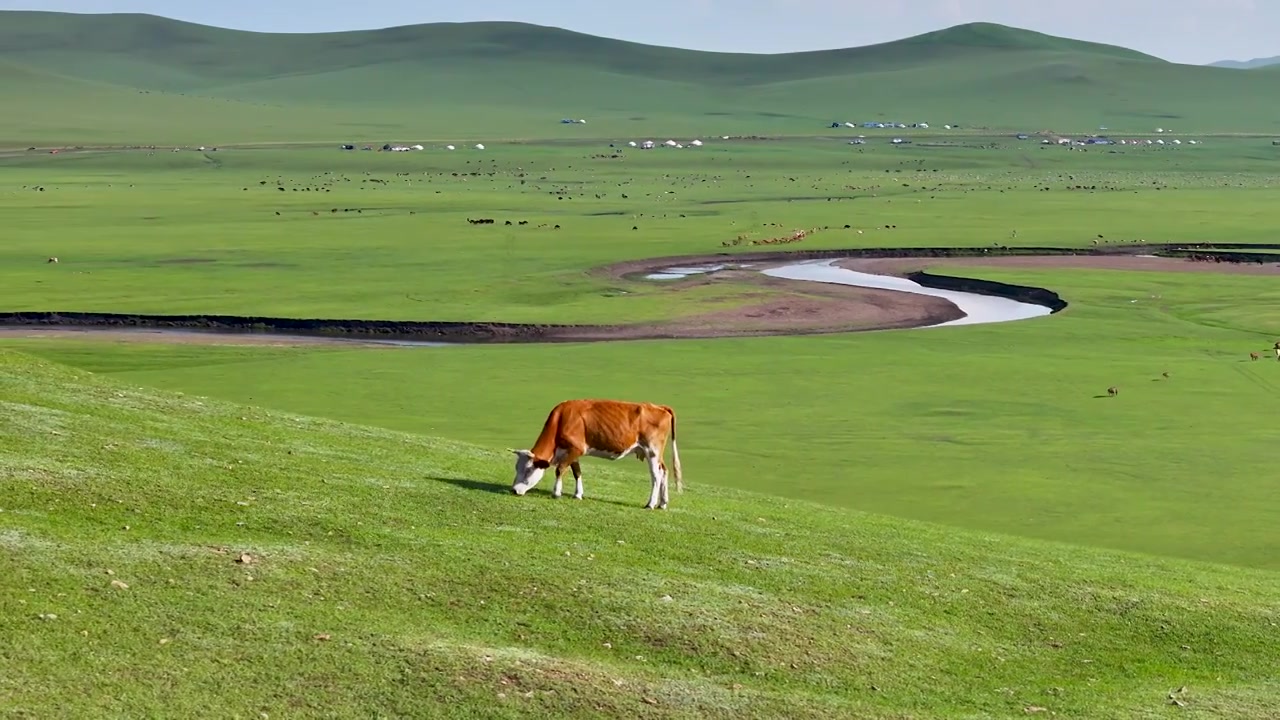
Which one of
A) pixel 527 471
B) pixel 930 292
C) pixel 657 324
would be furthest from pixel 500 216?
pixel 527 471

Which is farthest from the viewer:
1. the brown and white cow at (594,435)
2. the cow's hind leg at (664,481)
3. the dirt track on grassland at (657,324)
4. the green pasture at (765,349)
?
the dirt track on grassland at (657,324)

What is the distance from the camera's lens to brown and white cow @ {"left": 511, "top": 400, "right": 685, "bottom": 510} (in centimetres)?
1891

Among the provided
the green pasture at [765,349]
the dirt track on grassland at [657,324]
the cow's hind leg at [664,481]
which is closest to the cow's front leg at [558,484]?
the cow's hind leg at [664,481]

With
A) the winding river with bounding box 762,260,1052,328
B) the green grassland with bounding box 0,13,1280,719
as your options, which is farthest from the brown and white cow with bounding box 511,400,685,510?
the winding river with bounding box 762,260,1052,328

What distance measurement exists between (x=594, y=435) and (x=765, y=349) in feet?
80.2

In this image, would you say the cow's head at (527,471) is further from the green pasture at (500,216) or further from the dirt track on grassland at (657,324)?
the green pasture at (500,216)

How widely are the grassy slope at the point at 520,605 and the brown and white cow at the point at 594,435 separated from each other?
0.45 meters

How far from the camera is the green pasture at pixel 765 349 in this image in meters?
27.8

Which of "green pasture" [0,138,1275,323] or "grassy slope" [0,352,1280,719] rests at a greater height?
"grassy slope" [0,352,1280,719]

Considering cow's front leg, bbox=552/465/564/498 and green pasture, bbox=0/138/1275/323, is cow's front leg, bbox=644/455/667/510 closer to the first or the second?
cow's front leg, bbox=552/465/564/498

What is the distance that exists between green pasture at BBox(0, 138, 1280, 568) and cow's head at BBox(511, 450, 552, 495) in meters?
2.70

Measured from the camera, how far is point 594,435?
18922 millimetres

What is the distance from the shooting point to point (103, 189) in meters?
104

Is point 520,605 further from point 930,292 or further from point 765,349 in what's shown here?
point 930,292
